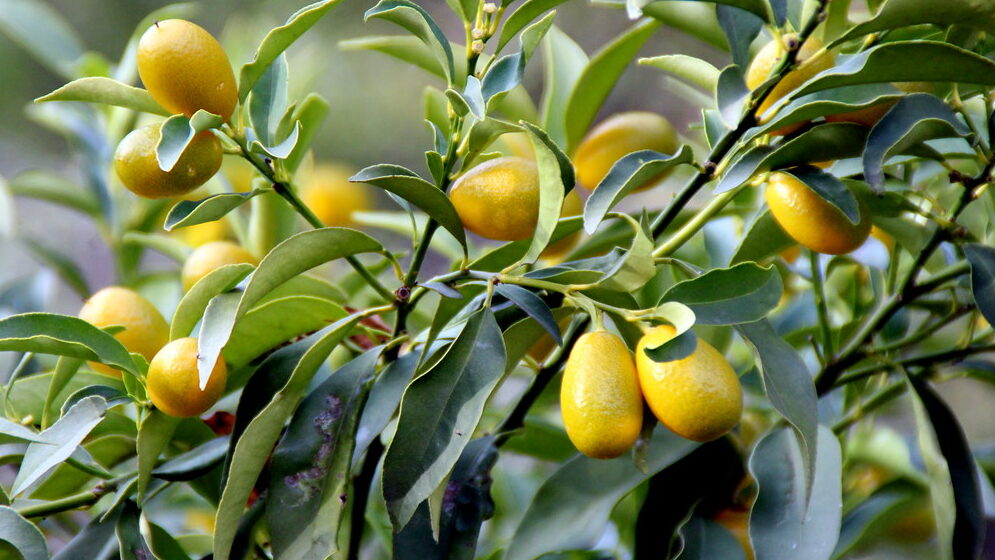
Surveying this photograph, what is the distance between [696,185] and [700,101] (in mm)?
233

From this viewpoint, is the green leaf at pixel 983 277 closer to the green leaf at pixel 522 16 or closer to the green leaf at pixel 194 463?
the green leaf at pixel 522 16

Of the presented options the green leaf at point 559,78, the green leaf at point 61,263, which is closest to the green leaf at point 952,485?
the green leaf at point 559,78

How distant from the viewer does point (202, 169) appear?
491 mm

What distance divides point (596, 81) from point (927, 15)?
0.26 meters

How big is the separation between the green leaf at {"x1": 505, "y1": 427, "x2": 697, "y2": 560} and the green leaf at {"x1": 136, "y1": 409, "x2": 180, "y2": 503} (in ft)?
0.73

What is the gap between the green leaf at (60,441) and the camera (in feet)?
1.55

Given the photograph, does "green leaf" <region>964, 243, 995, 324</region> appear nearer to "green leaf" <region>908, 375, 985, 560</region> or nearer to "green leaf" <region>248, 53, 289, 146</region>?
"green leaf" <region>908, 375, 985, 560</region>

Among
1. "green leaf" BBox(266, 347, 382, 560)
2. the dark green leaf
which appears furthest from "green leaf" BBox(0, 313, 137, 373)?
the dark green leaf

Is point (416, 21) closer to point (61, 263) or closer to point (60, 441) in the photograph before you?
point (60, 441)

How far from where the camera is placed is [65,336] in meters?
0.52

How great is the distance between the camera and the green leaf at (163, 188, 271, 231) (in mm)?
490

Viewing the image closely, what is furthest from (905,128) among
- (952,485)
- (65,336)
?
(65,336)

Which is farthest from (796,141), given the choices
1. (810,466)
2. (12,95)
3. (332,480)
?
(12,95)

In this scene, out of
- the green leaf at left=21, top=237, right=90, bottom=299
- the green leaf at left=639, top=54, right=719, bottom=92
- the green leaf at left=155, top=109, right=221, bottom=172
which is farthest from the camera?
the green leaf at left=21, top=237, right=90, bottom=299
